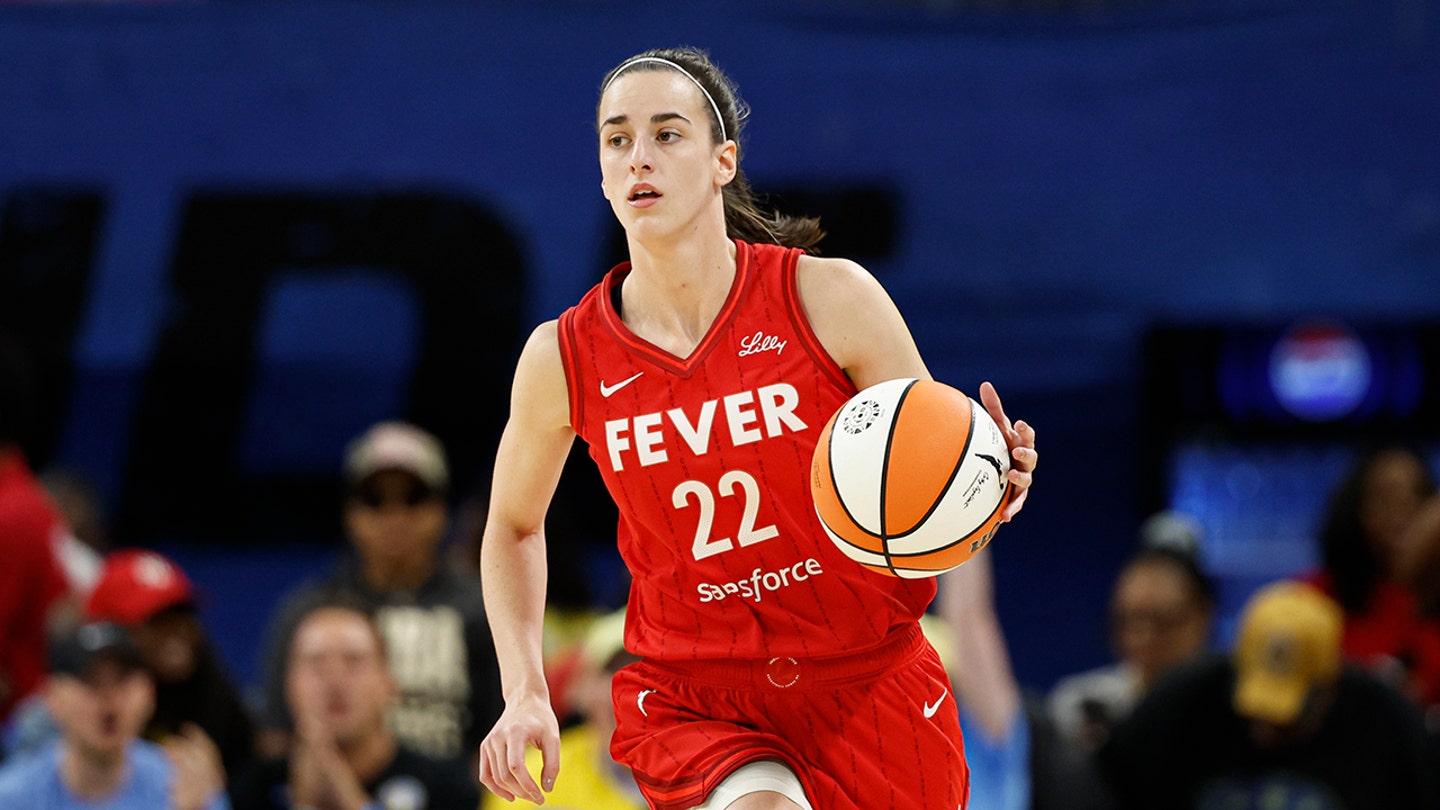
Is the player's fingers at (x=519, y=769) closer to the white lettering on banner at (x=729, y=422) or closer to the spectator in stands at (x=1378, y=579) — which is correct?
the white lettering on banner at (x=729, y=422)

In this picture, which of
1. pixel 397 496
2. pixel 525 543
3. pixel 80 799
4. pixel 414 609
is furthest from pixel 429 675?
pixel 525 543

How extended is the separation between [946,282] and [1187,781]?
9.98 ft

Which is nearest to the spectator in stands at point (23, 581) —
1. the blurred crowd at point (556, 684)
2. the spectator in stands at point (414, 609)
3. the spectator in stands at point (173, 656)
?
the blurred crowd at point (556, 684)

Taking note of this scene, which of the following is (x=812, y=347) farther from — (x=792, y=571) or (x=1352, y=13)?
(x=1352, y=13)

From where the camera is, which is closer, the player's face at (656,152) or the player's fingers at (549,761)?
the player's fingers at (549,761)

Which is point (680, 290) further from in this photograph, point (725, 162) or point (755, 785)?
point (755, 785)

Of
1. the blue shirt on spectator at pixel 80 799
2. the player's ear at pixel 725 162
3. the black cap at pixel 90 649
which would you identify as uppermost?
the player's ear at pixel 725 162

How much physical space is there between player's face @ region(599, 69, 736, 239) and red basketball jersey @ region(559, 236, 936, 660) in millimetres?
217

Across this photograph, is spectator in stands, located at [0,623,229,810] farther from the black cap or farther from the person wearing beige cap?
the person wearing beige cap

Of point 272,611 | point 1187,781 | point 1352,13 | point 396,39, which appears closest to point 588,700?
point 1187,781

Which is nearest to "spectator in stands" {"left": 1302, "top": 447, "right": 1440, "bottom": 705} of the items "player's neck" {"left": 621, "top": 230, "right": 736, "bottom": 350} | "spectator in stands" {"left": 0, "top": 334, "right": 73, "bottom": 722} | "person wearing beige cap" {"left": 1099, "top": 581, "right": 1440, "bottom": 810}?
"person wearing beige cap" {"left": 1099, "top": 581, "right": 1440, "bottom": 810}

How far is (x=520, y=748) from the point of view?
12.4 feet

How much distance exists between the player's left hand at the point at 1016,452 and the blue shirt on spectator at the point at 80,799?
3620 millimetres

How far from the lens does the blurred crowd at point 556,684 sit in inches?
245
